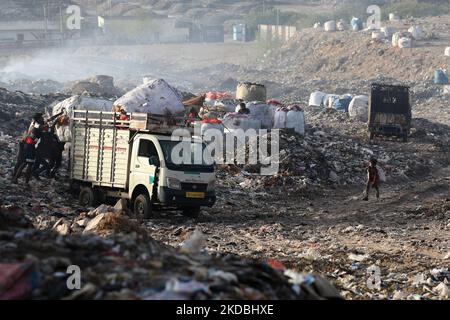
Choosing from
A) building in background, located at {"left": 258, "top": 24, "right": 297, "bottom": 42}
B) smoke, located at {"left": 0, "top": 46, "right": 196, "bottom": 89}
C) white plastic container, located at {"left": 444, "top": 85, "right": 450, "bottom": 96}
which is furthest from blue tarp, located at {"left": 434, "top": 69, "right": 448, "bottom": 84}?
building in background, located at {"left": 258, "top": 24, "right": 297, "bottom": 42}

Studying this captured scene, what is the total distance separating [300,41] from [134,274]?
225ft

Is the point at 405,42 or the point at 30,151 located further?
the point at 405,42

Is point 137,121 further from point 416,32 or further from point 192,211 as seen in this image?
point 416,32

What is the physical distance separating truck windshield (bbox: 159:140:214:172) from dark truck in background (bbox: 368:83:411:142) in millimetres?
15039

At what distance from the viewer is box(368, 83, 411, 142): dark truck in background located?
30.8 meters

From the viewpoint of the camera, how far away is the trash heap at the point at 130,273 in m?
7.02

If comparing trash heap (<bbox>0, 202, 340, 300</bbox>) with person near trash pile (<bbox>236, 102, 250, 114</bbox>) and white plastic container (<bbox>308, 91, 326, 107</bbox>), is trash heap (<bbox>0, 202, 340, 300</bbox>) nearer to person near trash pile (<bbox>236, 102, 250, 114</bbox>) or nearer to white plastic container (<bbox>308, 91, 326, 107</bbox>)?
person near trash pile (<bbox>236, 102, 250, 114</bbox>)

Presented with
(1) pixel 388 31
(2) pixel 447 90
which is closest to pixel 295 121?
(2) pixel 447 90

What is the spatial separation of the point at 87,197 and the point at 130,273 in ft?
33.1

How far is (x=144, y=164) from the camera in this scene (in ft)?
53.2

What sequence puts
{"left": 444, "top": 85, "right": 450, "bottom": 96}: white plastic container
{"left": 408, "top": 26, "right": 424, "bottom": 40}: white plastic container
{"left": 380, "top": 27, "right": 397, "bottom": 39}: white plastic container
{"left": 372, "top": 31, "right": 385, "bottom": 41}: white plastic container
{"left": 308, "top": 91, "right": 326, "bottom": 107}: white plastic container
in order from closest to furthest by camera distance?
{"left": 308, "top": 91, "right": 326, "bottom": 107}: white plastic container
{"left": 444, "top": 85, "right": 450, "bottom": 96}: white plastic container
{"left": 408, "top": 26, "right": 424, "bottom": 40}: white plastic container
{"left": 372, "top": 31, "right": 385, "bottom": 41}: white plastic container
{"left": 380, "top": 27, "right": 397, "bottom": 39}: white plastic container

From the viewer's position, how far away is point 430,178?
2469 cm

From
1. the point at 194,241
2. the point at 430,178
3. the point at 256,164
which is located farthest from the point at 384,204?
the point at 194,241
